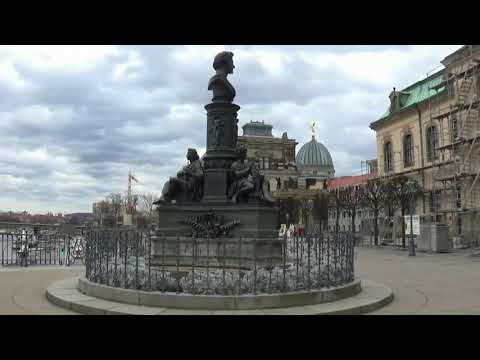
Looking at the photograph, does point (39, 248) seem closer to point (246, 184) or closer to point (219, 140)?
point (219, 140)

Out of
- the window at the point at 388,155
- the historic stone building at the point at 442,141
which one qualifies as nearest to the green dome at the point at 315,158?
the historic stone building at the point at 442,141

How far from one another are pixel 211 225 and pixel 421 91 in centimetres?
4455

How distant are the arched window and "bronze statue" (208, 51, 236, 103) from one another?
37287 mm

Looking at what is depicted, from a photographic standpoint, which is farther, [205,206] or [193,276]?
[205,206]

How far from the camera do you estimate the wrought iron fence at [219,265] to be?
9.06 metres

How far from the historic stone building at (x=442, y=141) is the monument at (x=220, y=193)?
2607cm

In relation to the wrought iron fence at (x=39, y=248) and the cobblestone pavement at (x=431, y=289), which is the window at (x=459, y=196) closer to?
the cobblestone pavement at (x=431, y=289)

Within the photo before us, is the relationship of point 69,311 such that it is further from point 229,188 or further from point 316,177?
point 316,177

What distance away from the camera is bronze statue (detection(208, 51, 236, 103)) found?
1366 cm

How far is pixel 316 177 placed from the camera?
120m

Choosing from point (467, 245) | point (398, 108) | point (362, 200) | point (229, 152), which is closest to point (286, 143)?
point (398, 108)

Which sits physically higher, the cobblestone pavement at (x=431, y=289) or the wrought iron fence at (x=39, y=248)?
the wrought iron fence at (x=39, y=248)

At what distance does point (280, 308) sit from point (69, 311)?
12.8 ft

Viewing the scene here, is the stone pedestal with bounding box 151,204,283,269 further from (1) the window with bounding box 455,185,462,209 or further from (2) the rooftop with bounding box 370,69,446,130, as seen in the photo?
(2) the rooftop with bounding box 370,69,446,130
